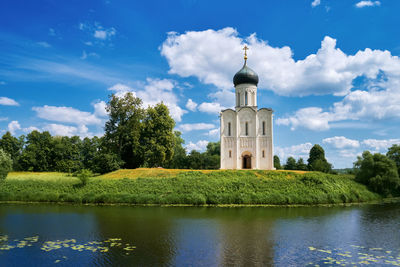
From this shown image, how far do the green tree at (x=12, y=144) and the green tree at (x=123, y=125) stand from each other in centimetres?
2987

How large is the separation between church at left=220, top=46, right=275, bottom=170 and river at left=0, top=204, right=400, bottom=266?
1715 centimetres

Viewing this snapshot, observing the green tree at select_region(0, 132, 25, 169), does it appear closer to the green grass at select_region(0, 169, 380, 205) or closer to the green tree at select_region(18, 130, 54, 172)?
the green tree at select_region(18, 130, 54, 172)

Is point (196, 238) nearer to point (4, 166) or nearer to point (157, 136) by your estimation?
point (157, 136)

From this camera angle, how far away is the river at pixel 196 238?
12977 millimetres

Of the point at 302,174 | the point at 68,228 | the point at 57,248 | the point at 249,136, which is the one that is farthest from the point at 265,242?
the point at 249,136

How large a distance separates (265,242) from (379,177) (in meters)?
29.4

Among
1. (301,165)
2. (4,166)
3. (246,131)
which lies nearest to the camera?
(4,166)

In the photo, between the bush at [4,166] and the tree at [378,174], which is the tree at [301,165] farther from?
the bush at [4,166]

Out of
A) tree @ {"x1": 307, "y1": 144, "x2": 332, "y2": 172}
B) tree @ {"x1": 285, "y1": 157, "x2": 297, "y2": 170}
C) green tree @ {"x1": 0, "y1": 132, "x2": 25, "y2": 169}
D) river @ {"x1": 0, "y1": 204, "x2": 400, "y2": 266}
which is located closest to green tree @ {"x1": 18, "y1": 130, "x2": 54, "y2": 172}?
green tree @ {"x1": 0, "y1": 132, "x2": 25, "y2": 169}

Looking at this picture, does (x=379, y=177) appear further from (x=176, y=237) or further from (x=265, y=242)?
(x=176, y=237)

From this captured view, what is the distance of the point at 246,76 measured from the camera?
142ft

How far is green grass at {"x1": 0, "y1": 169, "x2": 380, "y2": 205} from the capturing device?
30.8 meters

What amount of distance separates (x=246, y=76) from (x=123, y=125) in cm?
1864

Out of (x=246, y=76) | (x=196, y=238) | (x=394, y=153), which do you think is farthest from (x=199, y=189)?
(x=394, y=153)
